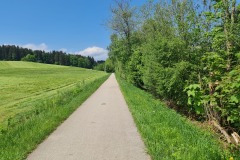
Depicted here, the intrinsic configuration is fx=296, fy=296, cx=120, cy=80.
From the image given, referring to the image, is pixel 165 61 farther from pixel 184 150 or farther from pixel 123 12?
pixel 123 12

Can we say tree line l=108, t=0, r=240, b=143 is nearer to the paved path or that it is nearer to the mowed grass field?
the paved path

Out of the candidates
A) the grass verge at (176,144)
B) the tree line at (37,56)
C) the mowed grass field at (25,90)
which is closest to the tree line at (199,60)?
the grass verge at (176,144)

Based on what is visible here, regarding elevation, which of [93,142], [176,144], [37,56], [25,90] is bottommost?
[25,90]

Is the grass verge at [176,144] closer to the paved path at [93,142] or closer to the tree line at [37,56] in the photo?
the paved path at [93,142]

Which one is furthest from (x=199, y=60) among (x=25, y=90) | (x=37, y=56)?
(x=37, y=56)

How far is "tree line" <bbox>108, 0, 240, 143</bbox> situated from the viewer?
628 centimetres

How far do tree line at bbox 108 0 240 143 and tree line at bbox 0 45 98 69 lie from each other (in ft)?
490

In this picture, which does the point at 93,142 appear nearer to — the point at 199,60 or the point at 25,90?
the point at 199,60

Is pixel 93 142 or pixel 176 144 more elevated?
pixel 176 144

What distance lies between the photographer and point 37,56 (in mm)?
173375

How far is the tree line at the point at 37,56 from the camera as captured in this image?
16238cm

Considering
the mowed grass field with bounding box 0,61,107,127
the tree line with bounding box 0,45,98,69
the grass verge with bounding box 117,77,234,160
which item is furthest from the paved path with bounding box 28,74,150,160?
the tree line with bounding box 0,45,98,69

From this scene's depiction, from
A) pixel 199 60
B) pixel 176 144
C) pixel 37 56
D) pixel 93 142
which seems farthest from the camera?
pixel 37 56

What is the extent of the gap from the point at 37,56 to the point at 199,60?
167 m
